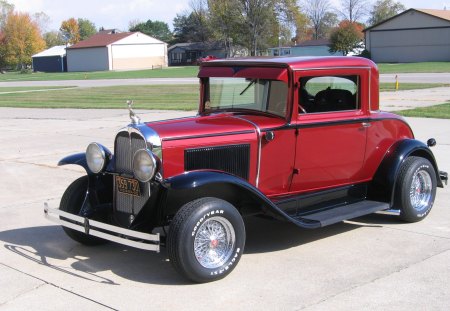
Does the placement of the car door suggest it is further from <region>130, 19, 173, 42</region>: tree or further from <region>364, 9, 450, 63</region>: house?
<region>130, 19, 173, 42</region>: tree

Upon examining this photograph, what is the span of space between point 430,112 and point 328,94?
11.0m

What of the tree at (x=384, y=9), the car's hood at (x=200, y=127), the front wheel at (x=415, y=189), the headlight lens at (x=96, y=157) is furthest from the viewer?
the tree at (x=384, y=9)

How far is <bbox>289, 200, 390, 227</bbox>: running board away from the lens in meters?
5.36

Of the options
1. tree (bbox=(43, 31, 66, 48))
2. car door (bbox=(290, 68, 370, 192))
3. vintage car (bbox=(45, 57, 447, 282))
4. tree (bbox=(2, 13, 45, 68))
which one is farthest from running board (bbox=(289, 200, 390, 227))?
tree (bbox=(43, 31, 66, 48))

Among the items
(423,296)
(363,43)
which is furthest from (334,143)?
(363,43)

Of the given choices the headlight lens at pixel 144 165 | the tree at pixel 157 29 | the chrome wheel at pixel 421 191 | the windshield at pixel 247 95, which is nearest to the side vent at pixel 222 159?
the headlight lens at pixel 144 165

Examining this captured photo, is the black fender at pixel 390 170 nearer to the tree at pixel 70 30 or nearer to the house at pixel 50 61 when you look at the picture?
the house at pixel 50 61

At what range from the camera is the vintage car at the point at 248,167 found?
4.75 meters

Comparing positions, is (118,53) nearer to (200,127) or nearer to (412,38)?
(412,38)

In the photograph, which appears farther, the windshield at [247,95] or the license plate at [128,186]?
the windshield at [247,95]

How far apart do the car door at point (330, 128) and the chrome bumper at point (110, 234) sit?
62.7 inches

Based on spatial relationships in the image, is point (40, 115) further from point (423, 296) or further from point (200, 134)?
point (423, 296)

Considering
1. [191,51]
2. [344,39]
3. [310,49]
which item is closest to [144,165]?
[344,39]

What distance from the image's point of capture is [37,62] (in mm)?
92688
